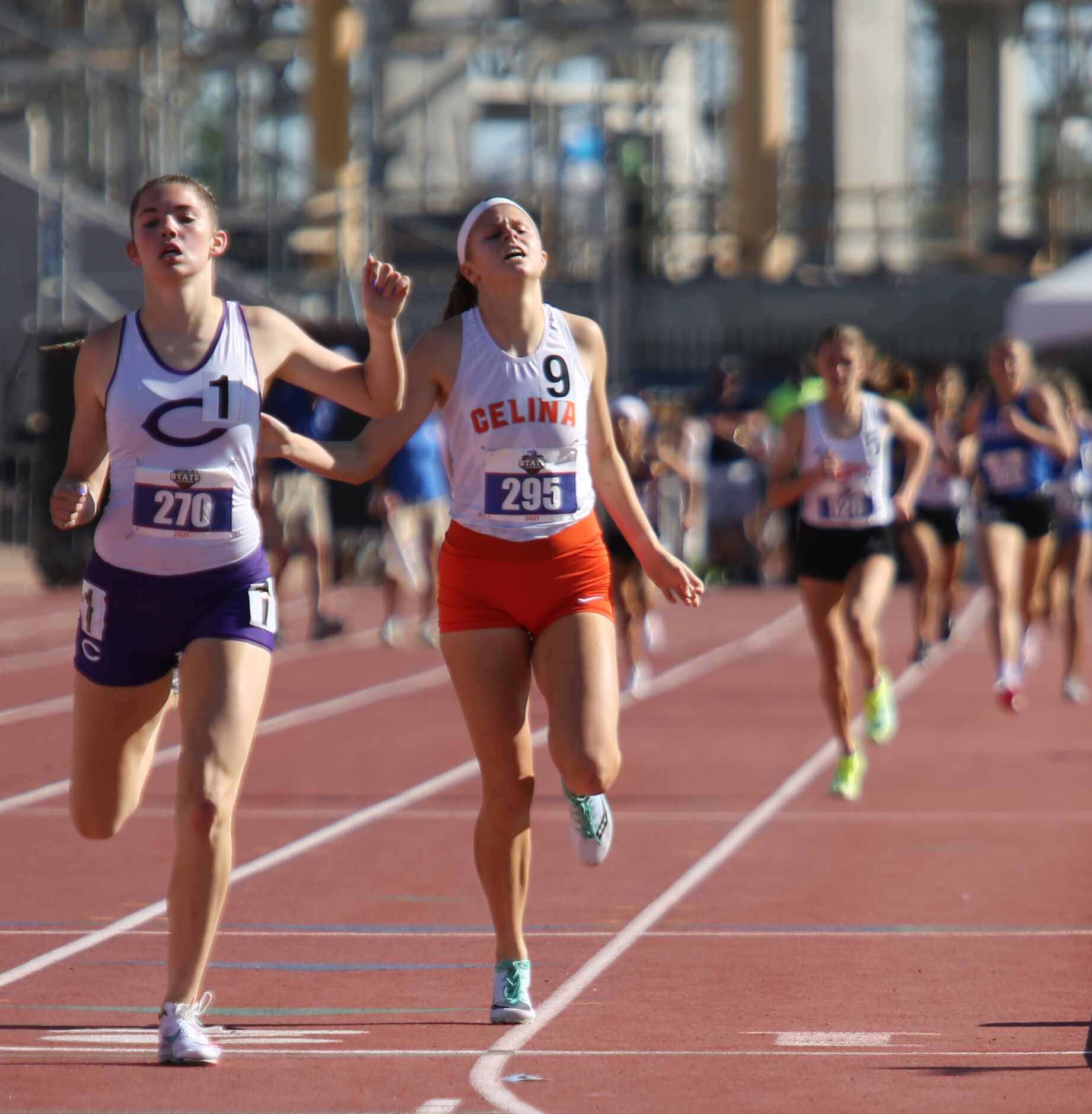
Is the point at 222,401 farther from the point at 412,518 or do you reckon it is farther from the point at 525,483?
the point at 412,518

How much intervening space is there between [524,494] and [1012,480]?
8.74 meters

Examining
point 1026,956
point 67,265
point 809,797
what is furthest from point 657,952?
point 67,265

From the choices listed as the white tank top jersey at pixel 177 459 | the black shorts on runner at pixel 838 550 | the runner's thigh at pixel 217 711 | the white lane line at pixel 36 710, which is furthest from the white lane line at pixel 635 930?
the white lane line at pixel 36 710

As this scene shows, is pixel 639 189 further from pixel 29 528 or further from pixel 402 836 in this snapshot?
pixel 402 836

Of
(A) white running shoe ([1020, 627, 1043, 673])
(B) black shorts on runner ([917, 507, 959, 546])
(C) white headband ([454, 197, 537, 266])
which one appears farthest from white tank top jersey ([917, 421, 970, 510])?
(C) white headband ([454, 197, 537, 266])

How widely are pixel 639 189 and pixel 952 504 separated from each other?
15.8m

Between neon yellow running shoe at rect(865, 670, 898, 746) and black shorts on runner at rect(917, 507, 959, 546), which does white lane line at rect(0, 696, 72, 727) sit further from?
black shorts on runner at rect(917, 507, 959, 546)

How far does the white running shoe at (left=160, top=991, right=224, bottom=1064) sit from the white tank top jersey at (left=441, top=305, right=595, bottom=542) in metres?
1.48

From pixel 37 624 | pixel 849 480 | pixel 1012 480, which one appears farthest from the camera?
pixel 37 624

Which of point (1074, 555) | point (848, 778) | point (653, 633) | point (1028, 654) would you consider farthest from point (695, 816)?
point (653, 633)

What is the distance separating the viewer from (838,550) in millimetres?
11609

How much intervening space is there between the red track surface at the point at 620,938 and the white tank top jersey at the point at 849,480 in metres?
1.29

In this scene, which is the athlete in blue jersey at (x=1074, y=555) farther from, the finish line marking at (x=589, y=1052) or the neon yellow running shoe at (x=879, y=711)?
the finish line marking at (x=589, y=1052)

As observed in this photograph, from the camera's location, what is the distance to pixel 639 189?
3306 centimetres
